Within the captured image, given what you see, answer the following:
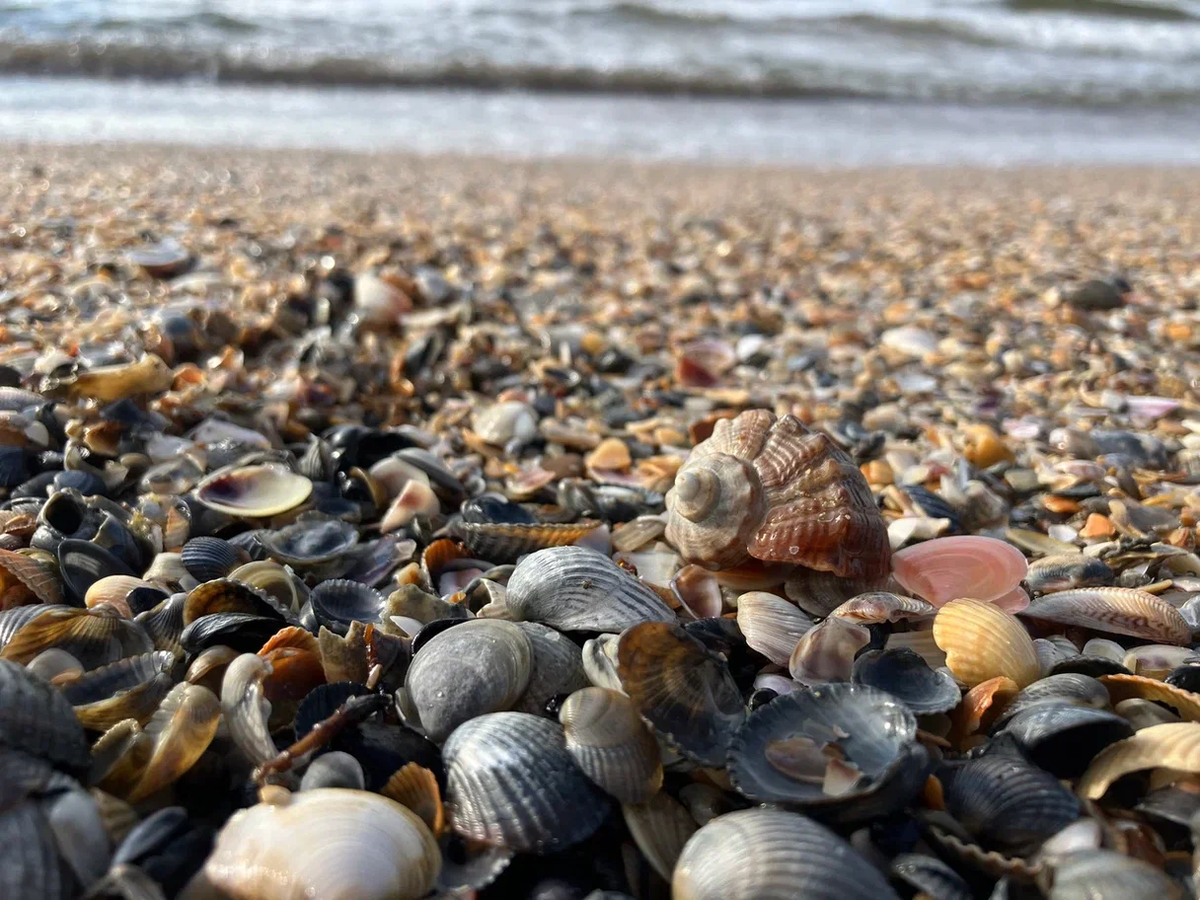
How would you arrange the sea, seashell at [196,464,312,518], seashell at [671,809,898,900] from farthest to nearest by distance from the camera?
the sea < seashell at [196,464,312,518] < seashell at [671,809,898,900]

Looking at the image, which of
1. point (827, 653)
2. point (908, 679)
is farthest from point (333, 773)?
point (908, 679)

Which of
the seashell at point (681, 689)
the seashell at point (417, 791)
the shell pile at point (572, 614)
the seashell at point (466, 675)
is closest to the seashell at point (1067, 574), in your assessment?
the shell pile at point (572, 614)

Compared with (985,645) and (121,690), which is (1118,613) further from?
(121,690)

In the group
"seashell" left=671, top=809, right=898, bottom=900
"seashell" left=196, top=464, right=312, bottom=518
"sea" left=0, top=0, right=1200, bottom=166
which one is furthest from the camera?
"sea" left=0, top=0, right=1200, bottom=166

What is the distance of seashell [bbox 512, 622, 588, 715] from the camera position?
1.59m

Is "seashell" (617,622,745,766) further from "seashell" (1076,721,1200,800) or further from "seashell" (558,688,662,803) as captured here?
"seashell" (1076,721,1200,800)

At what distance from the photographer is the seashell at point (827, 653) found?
5.50 feet

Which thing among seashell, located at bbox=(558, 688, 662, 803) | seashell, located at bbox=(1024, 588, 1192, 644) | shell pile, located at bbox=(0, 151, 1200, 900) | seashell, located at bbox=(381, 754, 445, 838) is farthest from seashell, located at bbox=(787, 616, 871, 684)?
seashell, located at bbox=(381, 754, 445, 838)

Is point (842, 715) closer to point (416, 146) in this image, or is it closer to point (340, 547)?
point (340, 547)

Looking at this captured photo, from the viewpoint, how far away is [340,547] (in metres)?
2.16

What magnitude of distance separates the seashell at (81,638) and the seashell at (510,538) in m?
0.75

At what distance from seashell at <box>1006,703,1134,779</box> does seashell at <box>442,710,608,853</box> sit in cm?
75

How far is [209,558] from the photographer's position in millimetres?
2008

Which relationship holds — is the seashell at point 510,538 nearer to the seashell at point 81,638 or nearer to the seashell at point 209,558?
the seashell at point 209,558
